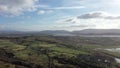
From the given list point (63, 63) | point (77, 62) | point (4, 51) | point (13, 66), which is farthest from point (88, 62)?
point (4, 51)

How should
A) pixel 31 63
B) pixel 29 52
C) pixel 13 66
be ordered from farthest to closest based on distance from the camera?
pixel 29 52 < pixel 31 63 < pixel 13 66

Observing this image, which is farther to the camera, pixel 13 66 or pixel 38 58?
pixel 38 58

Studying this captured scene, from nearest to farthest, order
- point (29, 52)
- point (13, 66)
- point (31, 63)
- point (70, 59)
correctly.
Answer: point (13, 66) → point (31, 63) → point (70, 59) → point (29, 52)

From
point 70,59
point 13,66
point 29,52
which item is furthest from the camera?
point 29,52

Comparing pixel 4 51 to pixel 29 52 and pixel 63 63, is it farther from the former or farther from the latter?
pixel 63 63

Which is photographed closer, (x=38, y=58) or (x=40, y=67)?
(x=40, y=67)

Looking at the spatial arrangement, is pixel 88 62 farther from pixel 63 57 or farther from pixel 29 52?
pixel 29 52

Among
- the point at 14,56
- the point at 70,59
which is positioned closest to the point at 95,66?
the point at 70,59


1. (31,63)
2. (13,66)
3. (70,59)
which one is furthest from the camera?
(70,59)
